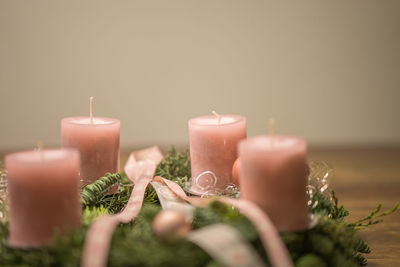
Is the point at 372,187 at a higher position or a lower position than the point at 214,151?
lower

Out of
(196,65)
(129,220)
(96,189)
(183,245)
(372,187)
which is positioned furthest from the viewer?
(196,65)

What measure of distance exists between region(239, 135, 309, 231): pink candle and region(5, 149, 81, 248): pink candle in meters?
0.24

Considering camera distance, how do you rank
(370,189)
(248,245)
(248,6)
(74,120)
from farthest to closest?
(248,6)
(370,189)
(74,120)
(248,245)

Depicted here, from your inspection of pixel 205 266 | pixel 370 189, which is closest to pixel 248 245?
pixel 205 266

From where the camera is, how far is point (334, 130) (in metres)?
3.00

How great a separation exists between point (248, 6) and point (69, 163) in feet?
7.52

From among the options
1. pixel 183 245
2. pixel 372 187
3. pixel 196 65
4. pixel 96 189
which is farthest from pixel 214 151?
pixel 196 65

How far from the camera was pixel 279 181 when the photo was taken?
70 cm

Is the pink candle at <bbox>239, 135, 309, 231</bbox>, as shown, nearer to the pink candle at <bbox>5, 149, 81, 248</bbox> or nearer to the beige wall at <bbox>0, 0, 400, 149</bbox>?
the pink candle at <bbox>5, 149, 81, 248</bbox>

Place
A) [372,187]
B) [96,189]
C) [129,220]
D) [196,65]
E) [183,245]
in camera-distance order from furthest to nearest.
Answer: [196,65] < [372,187] < [96,189] < [129,220] < [183,245]

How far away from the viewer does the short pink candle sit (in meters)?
0.98

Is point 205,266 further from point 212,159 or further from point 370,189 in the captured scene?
point 370,189

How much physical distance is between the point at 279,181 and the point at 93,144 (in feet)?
1.36

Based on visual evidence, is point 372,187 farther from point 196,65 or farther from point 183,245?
point 196,65
